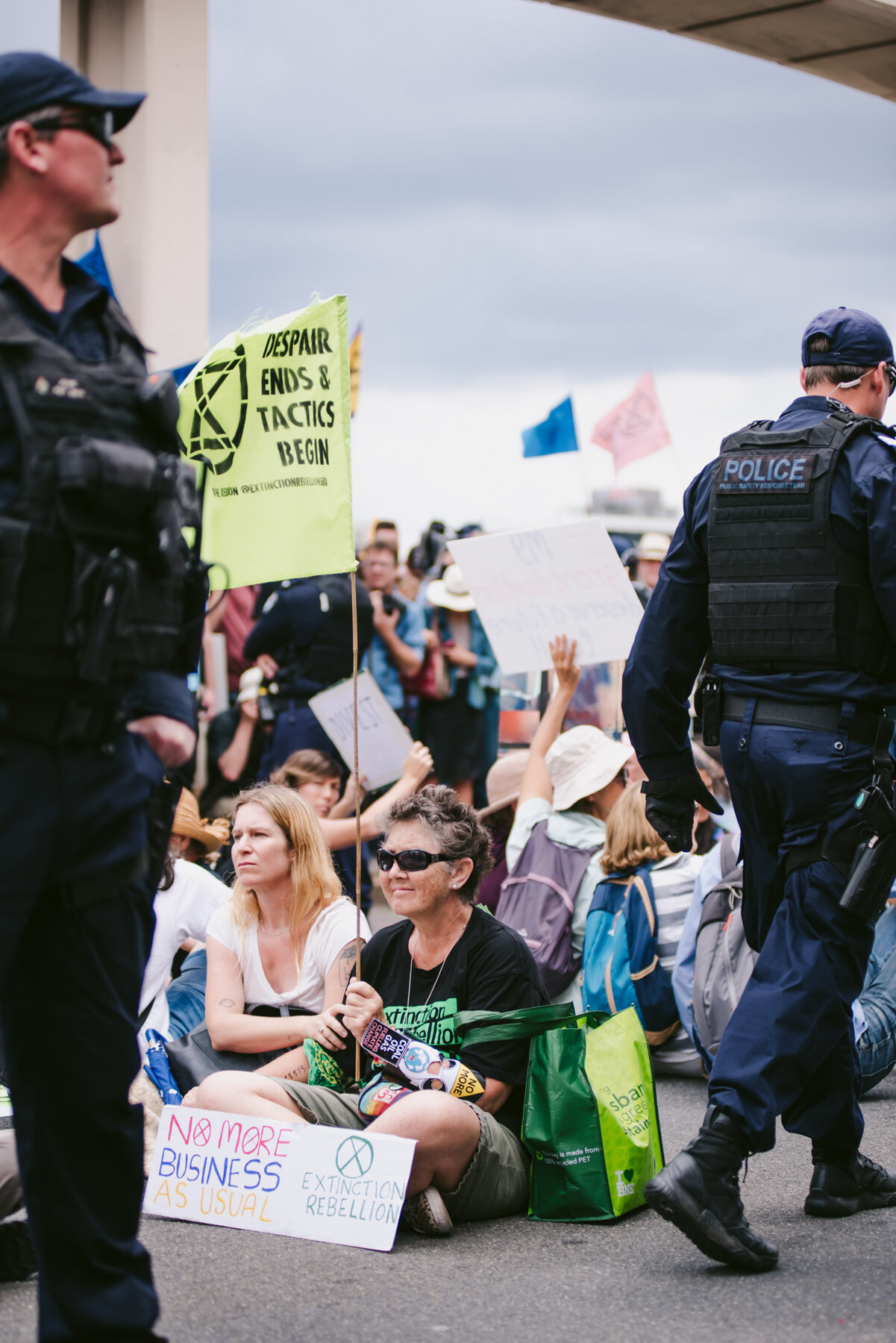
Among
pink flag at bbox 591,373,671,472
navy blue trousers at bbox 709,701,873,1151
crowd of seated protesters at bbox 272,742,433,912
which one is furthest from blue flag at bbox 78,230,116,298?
pink flag at bbox 591,373,671,472

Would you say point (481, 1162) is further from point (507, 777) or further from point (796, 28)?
point (796, 28)

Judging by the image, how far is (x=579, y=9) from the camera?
9.14 metres

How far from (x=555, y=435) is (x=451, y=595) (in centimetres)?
129

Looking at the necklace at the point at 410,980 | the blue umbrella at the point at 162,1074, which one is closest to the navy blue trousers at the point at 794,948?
the necklace at the point at 410,980

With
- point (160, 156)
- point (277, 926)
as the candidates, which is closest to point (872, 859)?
point (277, 926)

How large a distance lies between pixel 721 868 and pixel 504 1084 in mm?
1530

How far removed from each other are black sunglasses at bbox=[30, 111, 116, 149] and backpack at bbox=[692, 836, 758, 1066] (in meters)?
3.29

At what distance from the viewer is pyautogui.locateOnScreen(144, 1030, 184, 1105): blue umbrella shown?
184 inches

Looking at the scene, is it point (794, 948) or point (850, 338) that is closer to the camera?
point (794, 948)

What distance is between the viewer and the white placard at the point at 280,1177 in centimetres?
386

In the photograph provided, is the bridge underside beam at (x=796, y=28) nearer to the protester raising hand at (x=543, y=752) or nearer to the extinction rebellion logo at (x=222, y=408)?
the protester raising hand at (x=543, y=752)

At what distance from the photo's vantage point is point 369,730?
24.5 feet

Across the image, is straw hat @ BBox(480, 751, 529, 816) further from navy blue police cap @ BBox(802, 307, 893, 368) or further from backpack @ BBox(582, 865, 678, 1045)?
navy blue police cap @ BBox(802, 307, 893, 368)

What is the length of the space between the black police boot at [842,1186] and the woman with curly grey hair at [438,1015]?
0.77m
